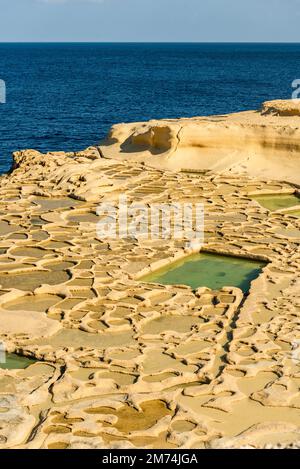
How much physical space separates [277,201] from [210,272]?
6536 millimetres

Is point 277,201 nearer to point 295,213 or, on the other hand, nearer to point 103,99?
point 295,213

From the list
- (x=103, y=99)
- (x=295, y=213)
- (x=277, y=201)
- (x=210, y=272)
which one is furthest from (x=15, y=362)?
(x=103, y=99)

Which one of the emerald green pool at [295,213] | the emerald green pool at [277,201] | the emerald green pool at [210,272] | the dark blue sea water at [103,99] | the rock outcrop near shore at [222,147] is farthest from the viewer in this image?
the dark blue sea water at [103,99]

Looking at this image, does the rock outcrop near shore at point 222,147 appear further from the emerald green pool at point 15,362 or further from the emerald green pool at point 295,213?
the emerald green pool at point 15,362

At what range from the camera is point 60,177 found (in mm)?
23344

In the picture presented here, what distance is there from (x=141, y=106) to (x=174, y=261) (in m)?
44.9

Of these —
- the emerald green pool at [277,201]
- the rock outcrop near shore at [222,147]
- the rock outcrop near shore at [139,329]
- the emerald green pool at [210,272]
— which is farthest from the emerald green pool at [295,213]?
the emerald green pool at [210,272]

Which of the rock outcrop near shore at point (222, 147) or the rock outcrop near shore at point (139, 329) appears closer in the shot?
the rock outcrop near shore at point (139, 329)

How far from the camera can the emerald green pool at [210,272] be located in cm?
1563

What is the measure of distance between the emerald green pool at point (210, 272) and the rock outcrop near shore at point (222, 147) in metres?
7.42

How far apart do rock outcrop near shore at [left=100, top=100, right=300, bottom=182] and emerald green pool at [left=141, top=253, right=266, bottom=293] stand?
7.42 metres

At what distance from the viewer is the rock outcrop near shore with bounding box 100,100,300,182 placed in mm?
24516
